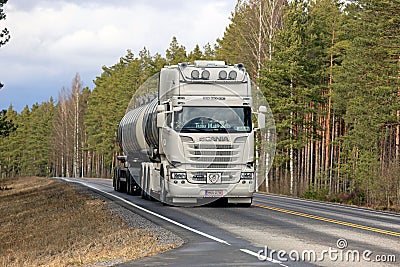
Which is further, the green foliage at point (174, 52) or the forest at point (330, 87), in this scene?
the green foliage at point (174, 52)

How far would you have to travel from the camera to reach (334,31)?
52438mm

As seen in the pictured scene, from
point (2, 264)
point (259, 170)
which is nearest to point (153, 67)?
point (259, 170)

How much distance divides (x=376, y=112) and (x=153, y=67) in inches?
2116

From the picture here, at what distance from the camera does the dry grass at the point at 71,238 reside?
42.2 ft

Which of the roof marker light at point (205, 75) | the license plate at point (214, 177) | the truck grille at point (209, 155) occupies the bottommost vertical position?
the license plate at point (214, 177)

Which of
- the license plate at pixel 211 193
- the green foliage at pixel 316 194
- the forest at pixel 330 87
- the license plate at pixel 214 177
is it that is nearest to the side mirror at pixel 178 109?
the license plate at pixel 214 177

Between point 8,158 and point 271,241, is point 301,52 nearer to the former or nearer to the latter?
point 271,241

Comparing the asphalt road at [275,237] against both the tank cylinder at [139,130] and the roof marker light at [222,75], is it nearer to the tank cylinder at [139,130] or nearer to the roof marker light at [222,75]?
the tank cylinder at [139,130]

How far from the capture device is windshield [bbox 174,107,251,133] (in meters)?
21.5

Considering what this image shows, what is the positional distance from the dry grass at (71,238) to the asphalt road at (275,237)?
0.98 meters

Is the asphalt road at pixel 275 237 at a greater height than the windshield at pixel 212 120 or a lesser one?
lesser

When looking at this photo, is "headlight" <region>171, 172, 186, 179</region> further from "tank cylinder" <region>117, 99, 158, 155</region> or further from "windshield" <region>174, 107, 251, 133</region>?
"tank cylinder" <region>117, 99, 158, 155</region>

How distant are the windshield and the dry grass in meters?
3.83

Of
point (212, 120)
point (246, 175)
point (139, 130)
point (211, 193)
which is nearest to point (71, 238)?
point (211, 193)
